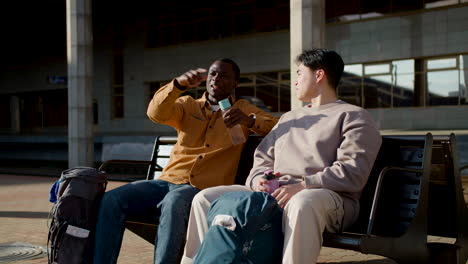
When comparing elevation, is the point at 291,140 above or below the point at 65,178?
above

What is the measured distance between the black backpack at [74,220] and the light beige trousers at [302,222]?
0.84m

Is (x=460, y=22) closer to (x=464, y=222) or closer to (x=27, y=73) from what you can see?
(x=464, y=222)

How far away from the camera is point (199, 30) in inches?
1280

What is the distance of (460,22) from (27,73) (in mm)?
30365

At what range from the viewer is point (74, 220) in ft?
12.9

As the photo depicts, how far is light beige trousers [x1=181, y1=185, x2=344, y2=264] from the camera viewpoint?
301cm

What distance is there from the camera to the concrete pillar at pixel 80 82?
21.3 m

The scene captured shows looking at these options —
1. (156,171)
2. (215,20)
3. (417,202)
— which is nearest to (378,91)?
(215,20)

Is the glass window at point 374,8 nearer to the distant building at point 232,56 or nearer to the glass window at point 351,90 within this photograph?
the distant building at point 232,56

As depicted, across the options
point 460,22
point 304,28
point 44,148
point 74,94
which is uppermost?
point 460,22

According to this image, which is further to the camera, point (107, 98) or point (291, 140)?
point (107, 98)

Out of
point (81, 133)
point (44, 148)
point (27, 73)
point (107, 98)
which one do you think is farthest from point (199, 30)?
point (27, 73)

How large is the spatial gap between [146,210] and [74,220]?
1.71ft

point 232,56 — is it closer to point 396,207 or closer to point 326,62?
point 326,62
